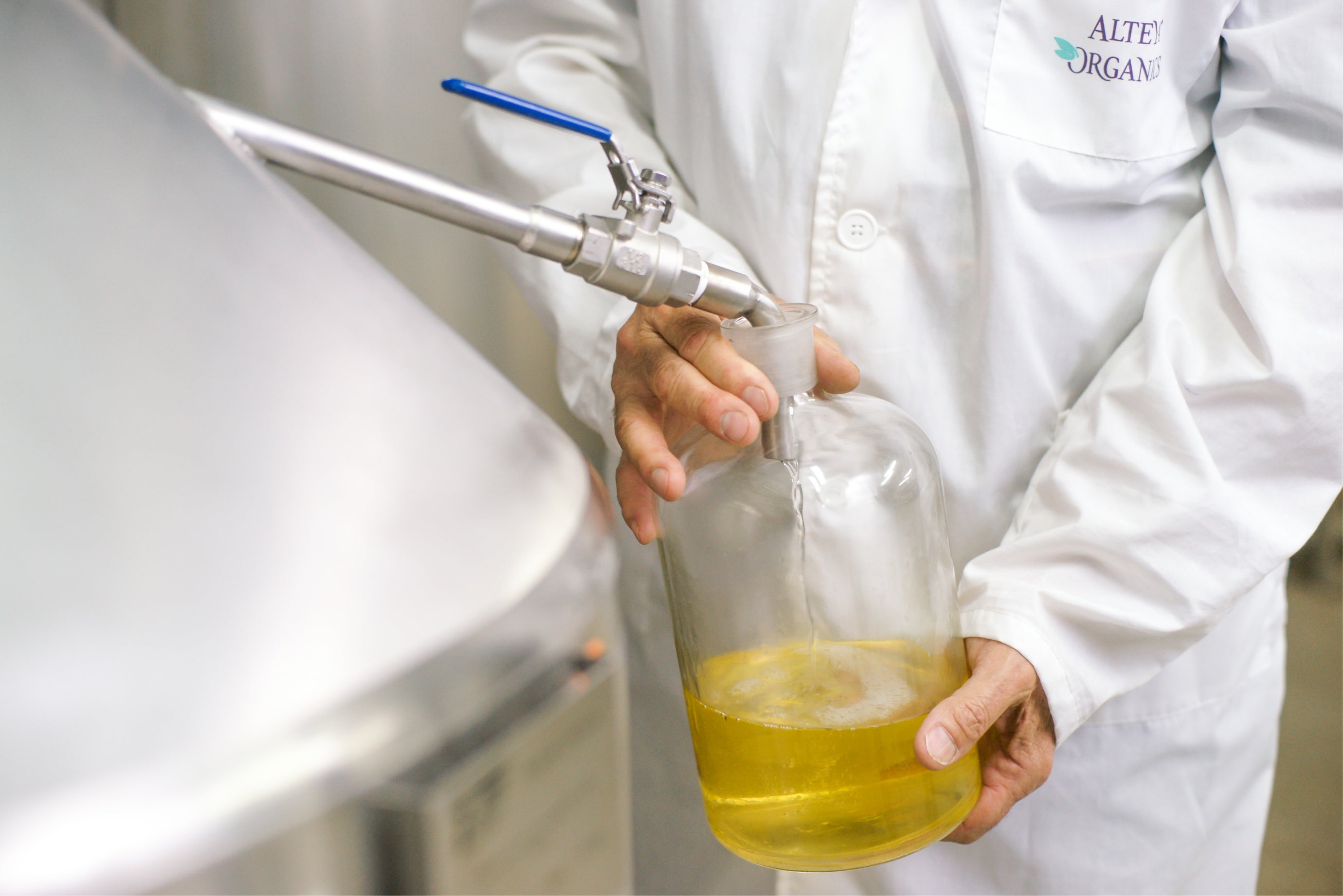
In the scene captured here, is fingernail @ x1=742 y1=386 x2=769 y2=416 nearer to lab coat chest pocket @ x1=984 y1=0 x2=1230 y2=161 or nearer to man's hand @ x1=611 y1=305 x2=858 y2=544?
man's hand @ x1=611 y1=305 x2=858 y2=544

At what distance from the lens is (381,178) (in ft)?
0.87

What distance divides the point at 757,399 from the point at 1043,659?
0.18m

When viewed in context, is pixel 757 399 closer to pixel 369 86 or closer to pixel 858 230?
pixel 858 230

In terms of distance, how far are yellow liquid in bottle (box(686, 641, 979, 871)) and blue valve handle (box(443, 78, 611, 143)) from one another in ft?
0.74

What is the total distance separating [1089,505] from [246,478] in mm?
390

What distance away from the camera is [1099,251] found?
1.67 ft

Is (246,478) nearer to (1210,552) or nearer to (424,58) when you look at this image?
(1210,552)

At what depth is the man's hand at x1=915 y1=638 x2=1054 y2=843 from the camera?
0.43m

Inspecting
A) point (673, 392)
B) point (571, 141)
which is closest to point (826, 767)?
point (673, 392)

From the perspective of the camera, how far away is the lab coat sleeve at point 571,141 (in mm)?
579

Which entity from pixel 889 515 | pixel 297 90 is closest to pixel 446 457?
pixel 889 515

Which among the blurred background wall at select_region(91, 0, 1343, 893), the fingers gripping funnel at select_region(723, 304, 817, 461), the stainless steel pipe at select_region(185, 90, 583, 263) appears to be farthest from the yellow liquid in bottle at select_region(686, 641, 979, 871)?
the blurred background wall at select_region(91, 0, 1343, 893)

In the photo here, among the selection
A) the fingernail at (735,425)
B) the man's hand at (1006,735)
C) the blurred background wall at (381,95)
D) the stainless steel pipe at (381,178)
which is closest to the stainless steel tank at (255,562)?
the stainless steel pipe at (381,178)

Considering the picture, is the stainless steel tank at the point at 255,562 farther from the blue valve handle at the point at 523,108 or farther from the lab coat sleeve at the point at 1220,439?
the lab coat sleeve at the point at 1220,439
